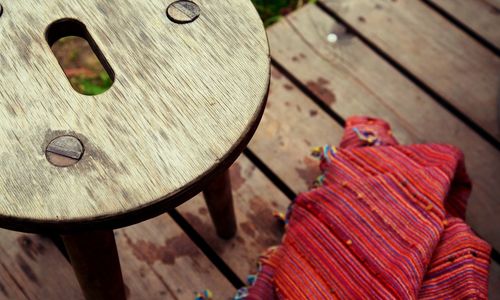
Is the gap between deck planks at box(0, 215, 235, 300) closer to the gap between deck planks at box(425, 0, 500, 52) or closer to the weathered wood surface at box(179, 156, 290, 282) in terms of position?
the weathered wood surface at box(179, 156, 290, 282)

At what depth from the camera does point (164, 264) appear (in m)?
1.42

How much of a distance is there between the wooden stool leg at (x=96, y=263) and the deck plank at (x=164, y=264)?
223 millimetres

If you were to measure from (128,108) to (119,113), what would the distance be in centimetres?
2

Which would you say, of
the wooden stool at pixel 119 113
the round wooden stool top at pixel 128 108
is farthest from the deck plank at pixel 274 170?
the round wooden stool top at pixel 128 108

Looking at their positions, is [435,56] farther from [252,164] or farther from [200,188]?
[200,188]

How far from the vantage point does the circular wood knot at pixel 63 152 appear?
34.3 inches

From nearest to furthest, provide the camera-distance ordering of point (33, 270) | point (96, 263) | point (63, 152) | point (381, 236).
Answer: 1. point (63, 152)
2. point (96, 263)
3. point (381, 236)
4. point (33, 270)

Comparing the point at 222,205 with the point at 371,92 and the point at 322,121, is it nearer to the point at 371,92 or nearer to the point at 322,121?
the point at 322,121

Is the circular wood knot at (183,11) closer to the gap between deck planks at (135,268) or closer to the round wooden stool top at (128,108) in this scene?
the round wooden stool top at (128,108)

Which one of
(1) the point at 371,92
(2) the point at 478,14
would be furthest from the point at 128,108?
(2) the point at 478,14

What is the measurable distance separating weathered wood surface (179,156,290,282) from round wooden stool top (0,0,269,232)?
0.59 meters

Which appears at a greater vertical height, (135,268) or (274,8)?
(274,8)

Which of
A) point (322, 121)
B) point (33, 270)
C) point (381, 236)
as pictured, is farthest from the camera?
point (322, 121)

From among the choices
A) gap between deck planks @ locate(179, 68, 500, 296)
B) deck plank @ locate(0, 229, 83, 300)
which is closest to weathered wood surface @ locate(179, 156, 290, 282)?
gap between deck planks @ locate(179, 68, 500, 296)
